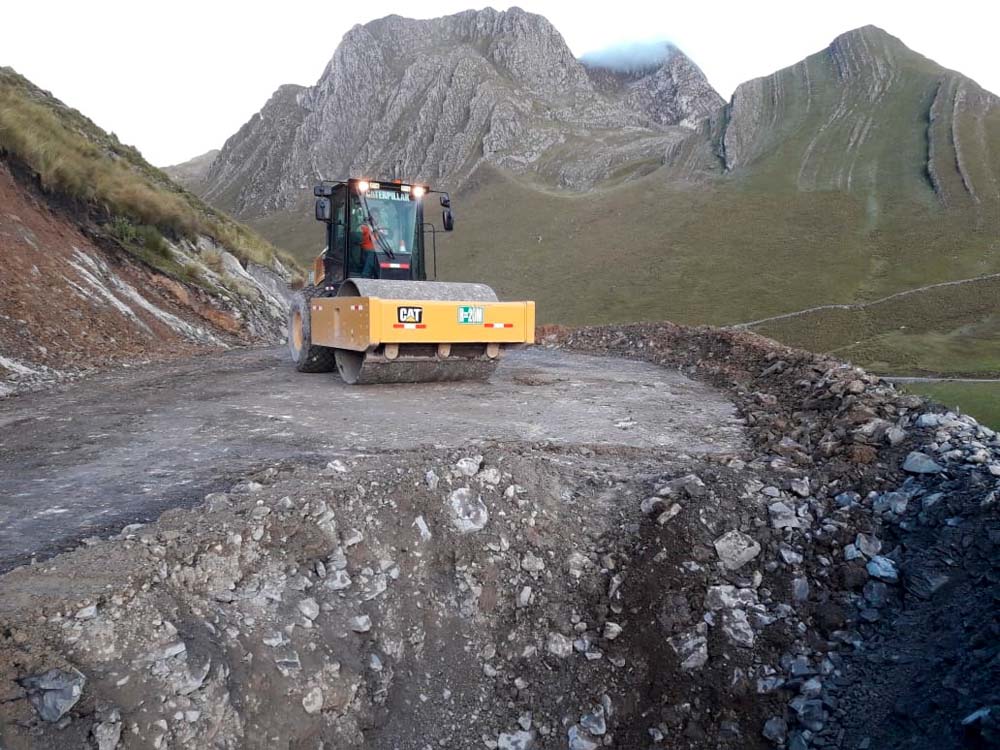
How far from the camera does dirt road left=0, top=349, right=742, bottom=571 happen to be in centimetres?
437

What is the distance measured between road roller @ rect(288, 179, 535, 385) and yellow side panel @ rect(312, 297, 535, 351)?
1cm

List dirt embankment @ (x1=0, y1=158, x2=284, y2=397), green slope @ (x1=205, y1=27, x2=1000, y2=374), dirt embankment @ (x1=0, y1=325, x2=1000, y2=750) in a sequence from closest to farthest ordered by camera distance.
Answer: dirt embankment @ (x1=0, y1=325, x2=1000, y2=750) → dirt embankment @ (x1=0, y1=158, x2=284, y2=397) → green slope @ (x1=205, y1=27, x2=1000, y2=374)

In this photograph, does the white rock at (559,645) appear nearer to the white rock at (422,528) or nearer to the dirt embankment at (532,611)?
the dirt embankment at (532,611)

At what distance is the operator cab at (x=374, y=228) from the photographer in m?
9.80

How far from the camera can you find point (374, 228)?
987 cm

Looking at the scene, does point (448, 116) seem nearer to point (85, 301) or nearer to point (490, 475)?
point (85, 301)

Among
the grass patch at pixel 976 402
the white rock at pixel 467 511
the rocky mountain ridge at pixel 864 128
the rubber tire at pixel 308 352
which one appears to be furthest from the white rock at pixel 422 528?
the rocky mountain ridge at pixel 864 128

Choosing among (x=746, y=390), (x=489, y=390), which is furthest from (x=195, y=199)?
(x=746, y=390)

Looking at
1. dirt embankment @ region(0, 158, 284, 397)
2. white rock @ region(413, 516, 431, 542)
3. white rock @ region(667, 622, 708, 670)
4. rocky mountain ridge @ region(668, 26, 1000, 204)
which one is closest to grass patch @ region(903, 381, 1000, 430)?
white rock @ region(667, 622, 708, 670)

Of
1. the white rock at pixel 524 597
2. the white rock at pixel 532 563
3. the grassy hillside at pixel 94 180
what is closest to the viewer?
the white rock at pixel 524 597

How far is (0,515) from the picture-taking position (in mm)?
4062

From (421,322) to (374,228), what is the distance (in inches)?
101

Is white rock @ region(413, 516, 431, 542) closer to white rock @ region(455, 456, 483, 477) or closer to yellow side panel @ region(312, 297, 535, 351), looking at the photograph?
white rock @ region(455, 456, 483, 477)

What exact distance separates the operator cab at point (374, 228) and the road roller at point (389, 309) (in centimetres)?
2
